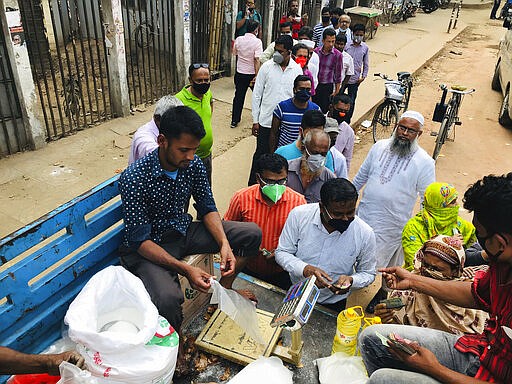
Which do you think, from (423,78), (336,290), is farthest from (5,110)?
(423,78)

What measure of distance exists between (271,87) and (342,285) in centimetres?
311

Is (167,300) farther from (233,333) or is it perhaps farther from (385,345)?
(385,345)

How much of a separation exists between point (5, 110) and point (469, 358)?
20.0ft

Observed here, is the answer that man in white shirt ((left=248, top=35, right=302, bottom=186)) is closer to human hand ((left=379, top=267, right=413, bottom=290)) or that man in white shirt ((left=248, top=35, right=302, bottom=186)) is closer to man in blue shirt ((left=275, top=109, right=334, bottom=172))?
man in blue shirt ((left=275, top=109, right=334, bottom=172))

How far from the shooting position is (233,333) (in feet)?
8.84

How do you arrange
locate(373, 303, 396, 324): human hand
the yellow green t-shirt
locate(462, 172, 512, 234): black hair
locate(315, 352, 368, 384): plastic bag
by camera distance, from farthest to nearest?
the yellow green t-shirt < locate(373, 303, 396, 324): human hand < locate(315, 352, 368, 384): plastic bag < locate(462, 172, 512, 234): black hair

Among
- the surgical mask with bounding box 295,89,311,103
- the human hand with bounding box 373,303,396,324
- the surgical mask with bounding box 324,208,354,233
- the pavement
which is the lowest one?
the pavement

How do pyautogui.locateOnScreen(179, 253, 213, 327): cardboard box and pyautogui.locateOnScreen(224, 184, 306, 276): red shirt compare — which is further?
pyautogui.locateOnScreen(224, 184, 306, 276): red shirt

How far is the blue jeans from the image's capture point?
1968 millimetres

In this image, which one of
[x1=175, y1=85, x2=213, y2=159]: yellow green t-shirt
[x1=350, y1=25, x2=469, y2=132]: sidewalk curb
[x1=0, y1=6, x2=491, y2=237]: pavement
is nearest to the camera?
[x1=175, y1=85, x2=213, y2=159]: yellow green t-shirt

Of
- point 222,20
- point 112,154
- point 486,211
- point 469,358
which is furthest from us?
point 222,20

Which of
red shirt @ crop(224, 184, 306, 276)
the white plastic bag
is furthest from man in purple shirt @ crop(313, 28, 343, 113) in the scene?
the white plastic bag

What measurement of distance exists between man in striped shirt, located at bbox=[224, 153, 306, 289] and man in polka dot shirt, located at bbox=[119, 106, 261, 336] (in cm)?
50

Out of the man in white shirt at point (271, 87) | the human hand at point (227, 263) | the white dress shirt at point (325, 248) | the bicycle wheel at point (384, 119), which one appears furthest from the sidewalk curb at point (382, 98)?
the human hand at point (227, 263)
